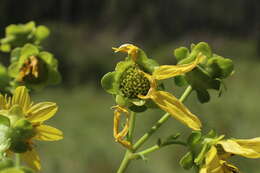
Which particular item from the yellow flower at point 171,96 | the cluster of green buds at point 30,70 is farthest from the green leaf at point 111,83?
the cluster of green buds at point 30,70

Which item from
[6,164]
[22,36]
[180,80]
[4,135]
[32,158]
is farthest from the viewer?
[22,36]

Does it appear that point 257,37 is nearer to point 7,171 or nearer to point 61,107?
point 61,107

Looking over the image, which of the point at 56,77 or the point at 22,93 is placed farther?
the point at 56,77

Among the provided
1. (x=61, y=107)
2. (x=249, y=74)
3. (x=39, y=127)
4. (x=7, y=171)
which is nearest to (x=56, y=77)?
(x=39, y=127)

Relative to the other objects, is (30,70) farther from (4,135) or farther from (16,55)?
(4,135)

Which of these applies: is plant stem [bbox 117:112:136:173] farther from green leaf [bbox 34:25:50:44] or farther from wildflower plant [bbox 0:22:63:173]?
green leaf [bbox 34:25:50:44]

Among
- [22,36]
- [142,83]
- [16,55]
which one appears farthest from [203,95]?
[22,36]
